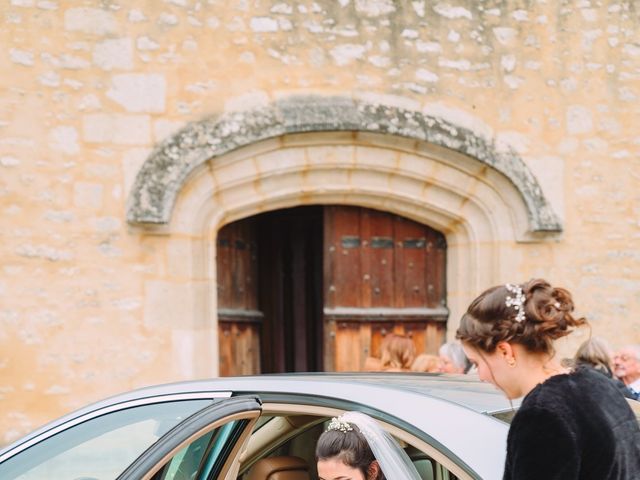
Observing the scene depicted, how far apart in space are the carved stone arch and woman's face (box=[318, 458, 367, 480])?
409 centimetres

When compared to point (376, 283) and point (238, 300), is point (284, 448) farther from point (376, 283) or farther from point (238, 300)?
point (238, 300)

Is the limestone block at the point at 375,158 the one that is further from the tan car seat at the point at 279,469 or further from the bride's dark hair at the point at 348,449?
the bride's dark hair at the point at 348,449

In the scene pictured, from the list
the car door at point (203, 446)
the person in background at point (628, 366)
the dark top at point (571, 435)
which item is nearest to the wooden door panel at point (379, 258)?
the person in background at point (628, 366)

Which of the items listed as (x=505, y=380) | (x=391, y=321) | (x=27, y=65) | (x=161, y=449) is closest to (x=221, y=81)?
(x=27, y=65)

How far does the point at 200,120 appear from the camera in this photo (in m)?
6.84

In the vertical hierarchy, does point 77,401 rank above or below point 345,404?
below

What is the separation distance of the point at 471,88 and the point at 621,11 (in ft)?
4.51

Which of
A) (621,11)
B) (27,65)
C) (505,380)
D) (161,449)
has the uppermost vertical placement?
(621,11)

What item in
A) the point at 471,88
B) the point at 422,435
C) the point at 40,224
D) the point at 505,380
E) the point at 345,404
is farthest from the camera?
the point at 471,88

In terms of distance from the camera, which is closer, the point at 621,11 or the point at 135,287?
the point at 135,287

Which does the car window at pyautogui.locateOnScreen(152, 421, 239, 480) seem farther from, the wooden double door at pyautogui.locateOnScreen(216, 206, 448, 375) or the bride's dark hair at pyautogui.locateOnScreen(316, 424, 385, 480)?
the wooden double door at pyautogui.locateOnScreen(216, 206, 448, 375)

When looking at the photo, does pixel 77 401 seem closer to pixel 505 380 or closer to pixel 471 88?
pixel 471 88

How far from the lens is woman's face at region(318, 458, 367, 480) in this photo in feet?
9.32

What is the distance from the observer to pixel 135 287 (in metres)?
6.76
